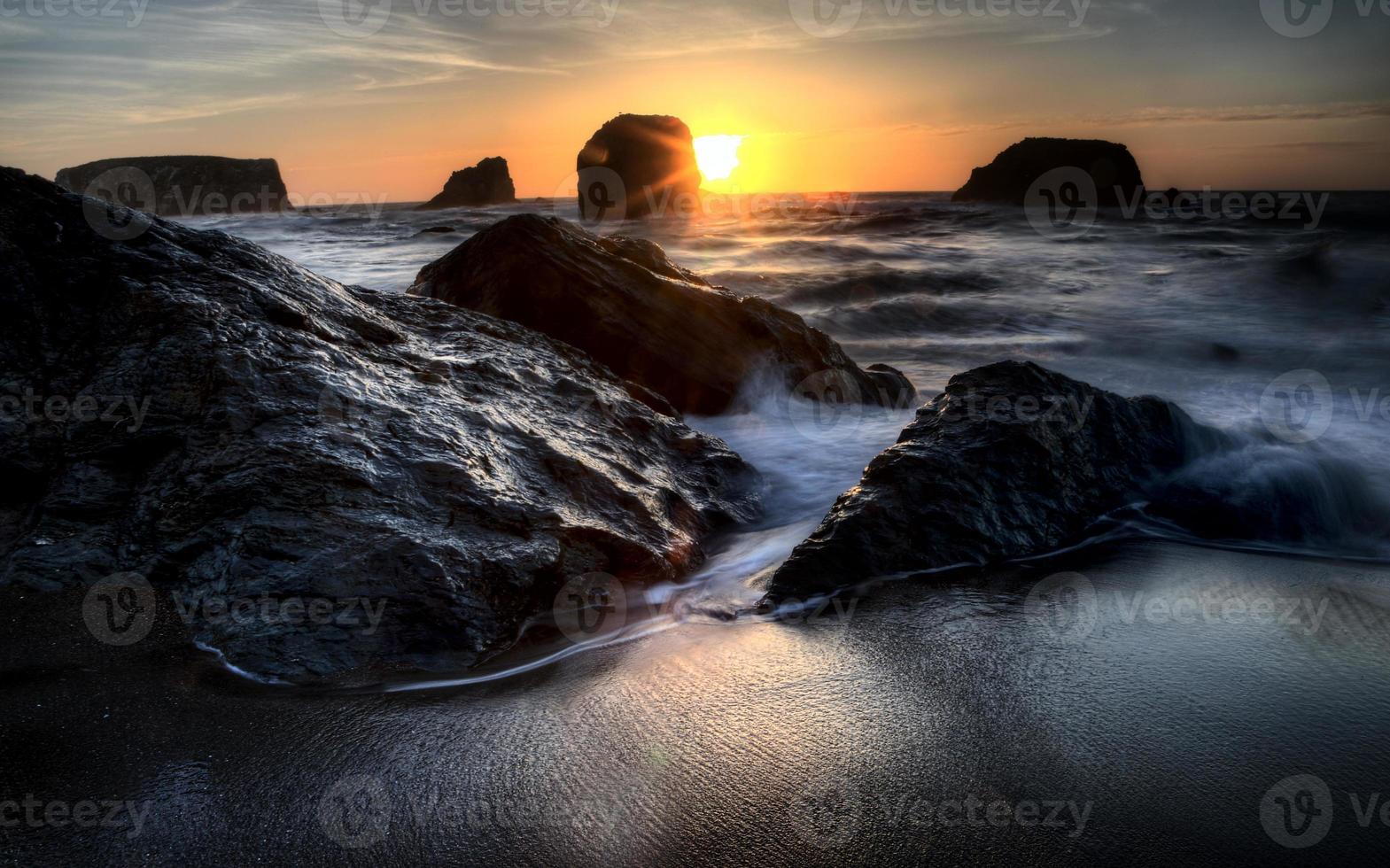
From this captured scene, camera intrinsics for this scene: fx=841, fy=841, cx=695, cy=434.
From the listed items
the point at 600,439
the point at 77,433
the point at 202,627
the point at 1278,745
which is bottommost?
the point at 1278,745

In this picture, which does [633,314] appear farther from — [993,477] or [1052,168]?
[1052,168]

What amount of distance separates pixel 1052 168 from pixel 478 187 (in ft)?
161

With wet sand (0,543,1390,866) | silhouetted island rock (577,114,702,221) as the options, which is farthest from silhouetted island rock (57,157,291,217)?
wet sand (0,543,1390,866)

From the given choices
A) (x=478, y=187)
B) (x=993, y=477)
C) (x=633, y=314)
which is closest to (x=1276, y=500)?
(x=993, y=477)

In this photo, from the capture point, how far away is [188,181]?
7006cm

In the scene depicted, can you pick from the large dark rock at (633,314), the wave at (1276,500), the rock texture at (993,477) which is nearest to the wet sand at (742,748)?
the rock texture at (993,477)

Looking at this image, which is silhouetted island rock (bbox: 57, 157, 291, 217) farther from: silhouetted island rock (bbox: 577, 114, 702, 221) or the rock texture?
the rock texture

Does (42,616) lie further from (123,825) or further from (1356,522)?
(1356,522)

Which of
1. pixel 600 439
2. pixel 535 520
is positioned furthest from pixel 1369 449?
pixel 535 520

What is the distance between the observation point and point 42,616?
2.49m

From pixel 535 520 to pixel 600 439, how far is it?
87cm

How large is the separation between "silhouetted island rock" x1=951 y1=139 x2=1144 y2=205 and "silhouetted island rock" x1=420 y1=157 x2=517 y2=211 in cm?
4170

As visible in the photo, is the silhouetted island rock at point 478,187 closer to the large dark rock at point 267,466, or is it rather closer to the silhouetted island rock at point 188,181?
the silhouetted island rock at point 188,181

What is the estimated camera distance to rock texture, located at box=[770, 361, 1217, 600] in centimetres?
326
